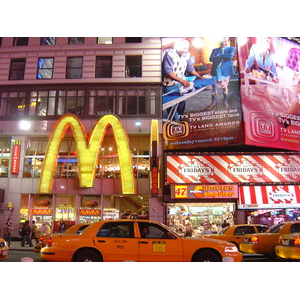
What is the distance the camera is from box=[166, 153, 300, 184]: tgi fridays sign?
22578mm

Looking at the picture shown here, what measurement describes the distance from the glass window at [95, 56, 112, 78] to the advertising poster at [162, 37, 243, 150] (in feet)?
14.5

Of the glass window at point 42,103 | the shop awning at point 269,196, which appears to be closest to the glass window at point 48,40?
the glass window at point 42,103

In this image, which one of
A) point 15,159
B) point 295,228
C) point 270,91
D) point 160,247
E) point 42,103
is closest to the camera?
point 160,247

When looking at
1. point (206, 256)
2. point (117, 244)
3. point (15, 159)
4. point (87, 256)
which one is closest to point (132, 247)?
point (117, 244)

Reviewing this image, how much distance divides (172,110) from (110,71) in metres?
6.24

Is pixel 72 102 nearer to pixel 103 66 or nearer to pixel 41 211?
pixel 103 66

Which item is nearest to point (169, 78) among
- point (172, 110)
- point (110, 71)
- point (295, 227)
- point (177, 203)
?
point (172, 110)

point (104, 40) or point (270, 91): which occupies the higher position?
point (104, 40)

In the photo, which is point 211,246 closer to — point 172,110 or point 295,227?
point 295,227

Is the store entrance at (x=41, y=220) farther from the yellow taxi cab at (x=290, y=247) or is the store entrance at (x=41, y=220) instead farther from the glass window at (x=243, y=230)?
the yellow taxi cab at (x=290, y=247)

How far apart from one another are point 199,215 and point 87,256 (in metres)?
14.8

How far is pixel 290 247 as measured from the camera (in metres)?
9.59

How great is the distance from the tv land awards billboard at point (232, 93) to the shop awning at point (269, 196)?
2948 millimetres

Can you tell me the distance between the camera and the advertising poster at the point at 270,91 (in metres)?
21.8
